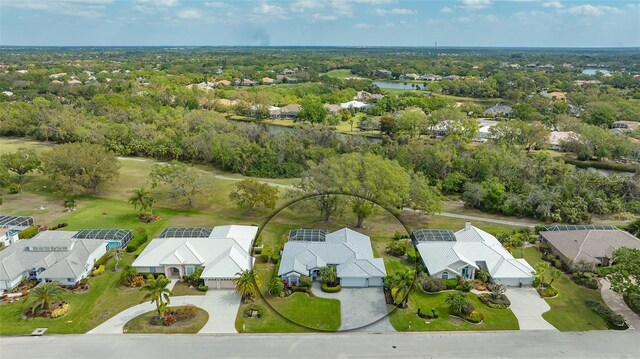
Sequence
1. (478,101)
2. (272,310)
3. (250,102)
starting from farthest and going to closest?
(478,101) → (250,102) → (272,310)

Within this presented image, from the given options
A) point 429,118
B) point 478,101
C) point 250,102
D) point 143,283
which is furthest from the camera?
point 478,101

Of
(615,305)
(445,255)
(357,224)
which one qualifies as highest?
(357,224)

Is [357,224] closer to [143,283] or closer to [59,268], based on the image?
[143,283]

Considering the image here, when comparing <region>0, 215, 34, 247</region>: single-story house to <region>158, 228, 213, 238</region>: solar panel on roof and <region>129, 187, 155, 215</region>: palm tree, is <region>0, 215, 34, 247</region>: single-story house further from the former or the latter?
<region>158, 228, 213, 238</region>: solar panel on roof

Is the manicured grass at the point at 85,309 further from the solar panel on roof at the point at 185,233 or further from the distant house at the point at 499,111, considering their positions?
the distant house at the point at 499,111

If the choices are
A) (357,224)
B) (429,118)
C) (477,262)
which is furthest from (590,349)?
(429,118)

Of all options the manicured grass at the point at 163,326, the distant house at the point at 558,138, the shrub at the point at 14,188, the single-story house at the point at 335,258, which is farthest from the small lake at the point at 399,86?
the manicured grass at the point at 163,326

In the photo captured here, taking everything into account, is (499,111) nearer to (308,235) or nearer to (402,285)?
(402,285)
